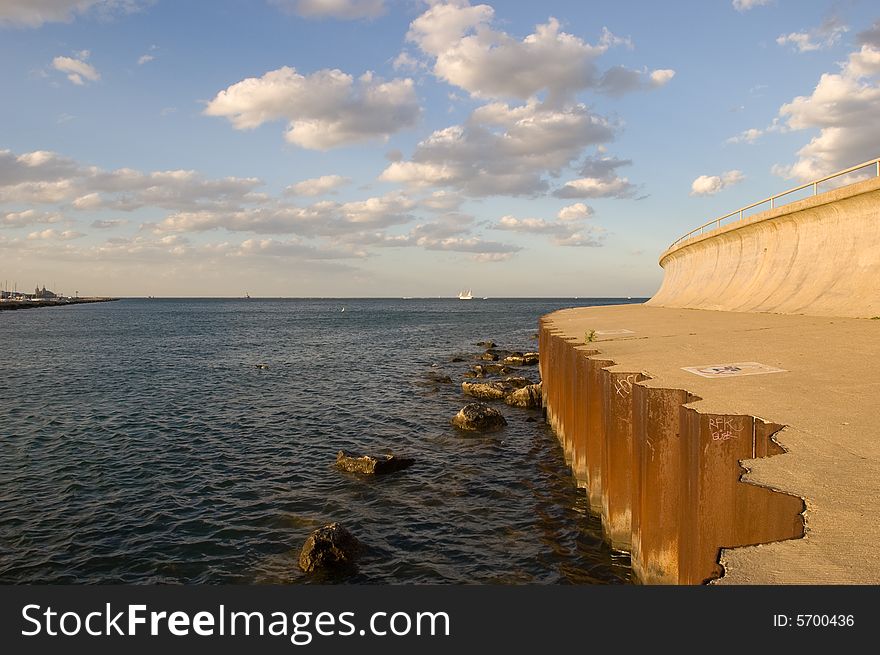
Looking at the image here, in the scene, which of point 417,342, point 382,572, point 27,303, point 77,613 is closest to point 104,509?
point 382,572

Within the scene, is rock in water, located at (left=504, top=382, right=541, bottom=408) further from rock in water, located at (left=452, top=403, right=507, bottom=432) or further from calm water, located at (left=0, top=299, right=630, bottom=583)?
rock in water, located at (left=452, top=403, right=507, bottom=432)

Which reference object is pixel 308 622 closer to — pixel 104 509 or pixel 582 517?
pixel 582 517

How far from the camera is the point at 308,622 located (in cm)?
452

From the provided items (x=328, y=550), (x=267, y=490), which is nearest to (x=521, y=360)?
(x=267, y=490)

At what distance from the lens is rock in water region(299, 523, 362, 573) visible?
9539mm

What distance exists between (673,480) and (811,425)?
159cm

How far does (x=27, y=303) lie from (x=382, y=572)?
714 feet

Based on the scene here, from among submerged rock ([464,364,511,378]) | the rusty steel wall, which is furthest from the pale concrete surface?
submerged rock ([464,364,511,378])

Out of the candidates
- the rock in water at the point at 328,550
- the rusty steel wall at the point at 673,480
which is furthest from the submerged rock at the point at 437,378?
the rock in water at the point at 328,550

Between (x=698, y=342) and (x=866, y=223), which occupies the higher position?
(x=866, y=223)

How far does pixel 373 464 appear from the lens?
14.8 meters

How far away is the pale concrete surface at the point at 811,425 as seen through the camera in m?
3.62

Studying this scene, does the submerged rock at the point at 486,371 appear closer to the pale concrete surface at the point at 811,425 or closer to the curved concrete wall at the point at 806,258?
the curved concrete wall at the point at 806,258

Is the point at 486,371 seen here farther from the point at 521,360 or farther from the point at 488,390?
the point at 488,390
